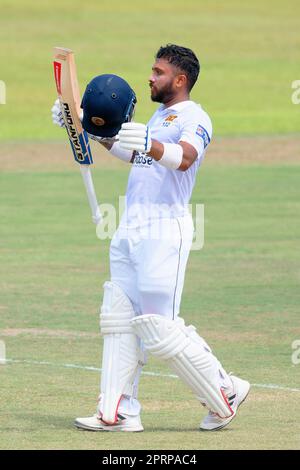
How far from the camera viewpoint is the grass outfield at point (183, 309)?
813 centimetres

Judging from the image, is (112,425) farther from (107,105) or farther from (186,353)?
→ (107,105)

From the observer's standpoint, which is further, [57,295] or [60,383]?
[57,295]

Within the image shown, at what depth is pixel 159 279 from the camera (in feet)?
26.1

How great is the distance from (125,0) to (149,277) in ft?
174

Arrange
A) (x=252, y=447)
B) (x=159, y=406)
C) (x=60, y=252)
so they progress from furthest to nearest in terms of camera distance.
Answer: (x=60, y=252), (x=159, y=406), (x=252, y=447)

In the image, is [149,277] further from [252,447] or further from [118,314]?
[252,447]

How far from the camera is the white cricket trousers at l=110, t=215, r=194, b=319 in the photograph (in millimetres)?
7969

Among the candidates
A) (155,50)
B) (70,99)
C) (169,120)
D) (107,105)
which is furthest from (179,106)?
(155,50)

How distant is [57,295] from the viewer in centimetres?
1373

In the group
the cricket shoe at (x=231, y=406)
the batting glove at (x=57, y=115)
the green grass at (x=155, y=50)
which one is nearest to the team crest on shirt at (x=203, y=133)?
the batting glove at (x=57, y=115)

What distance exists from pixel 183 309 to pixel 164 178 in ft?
16.3

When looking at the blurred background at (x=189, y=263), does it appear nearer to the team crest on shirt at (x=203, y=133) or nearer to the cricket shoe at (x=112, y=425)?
the cricket shoe at (x=112, y=425)

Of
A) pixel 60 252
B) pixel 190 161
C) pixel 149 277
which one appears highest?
pixel 190 161

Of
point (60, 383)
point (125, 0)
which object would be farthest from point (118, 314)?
point (125, 0)
